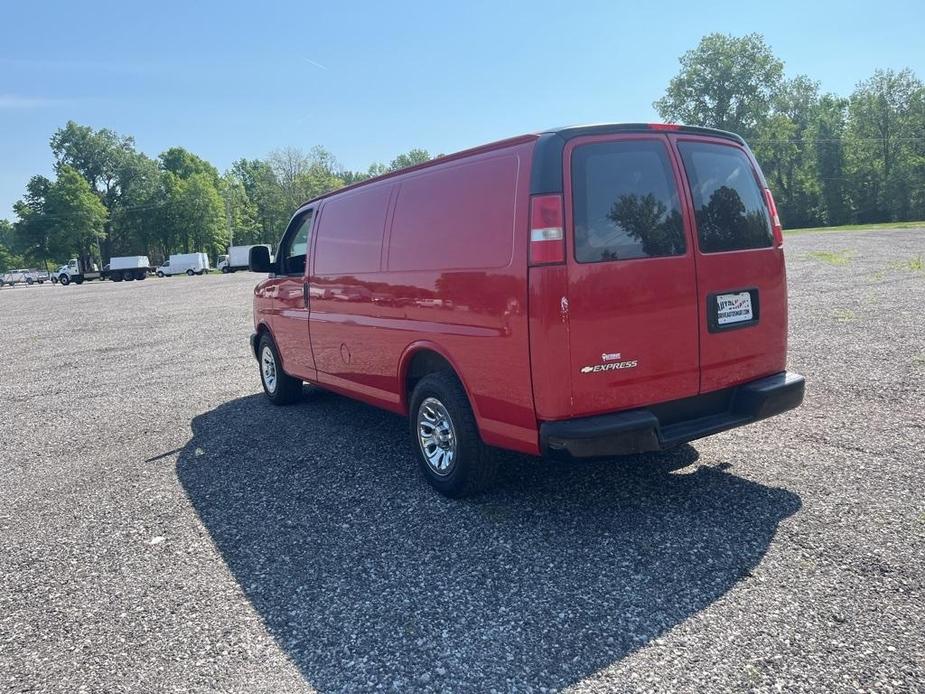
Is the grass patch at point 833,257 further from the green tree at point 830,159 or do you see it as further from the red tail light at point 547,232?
the green tree at point 830,159

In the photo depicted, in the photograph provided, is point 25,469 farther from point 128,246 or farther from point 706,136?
point 128,246

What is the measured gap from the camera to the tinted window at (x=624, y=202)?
3.68 meters

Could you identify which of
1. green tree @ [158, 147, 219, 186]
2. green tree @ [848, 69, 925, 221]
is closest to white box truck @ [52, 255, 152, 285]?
green tree @ [158, 147, 219, 186]

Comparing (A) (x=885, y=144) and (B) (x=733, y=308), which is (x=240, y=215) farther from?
(B) (x=733, y=308)

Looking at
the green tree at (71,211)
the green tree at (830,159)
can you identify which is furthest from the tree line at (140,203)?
the green tree at (830,159)

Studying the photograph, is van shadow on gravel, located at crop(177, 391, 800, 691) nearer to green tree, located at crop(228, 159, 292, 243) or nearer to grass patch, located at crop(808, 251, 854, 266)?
grass patch, located at crop(808, 251, 854, 266)

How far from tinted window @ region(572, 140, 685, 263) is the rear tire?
4.52m

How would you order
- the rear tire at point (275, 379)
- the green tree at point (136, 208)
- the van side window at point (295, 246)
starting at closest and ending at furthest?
the van side window at point (295, 246) → the rear tire at point (275, 379) → the green tree at point (136, 208)

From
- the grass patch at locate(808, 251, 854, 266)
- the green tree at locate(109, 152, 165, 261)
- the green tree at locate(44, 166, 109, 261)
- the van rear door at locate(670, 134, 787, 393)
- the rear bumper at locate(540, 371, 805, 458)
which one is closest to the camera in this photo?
the rear bumper at locate(540, 371, 805, 458)

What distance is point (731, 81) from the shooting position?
7469 centimetres

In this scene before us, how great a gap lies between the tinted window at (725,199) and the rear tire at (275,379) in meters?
4.77

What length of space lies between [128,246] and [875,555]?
9749 cm

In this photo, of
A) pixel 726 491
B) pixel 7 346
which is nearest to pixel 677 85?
pixel 7 346

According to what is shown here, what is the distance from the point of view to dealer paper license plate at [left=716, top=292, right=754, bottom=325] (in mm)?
4055
